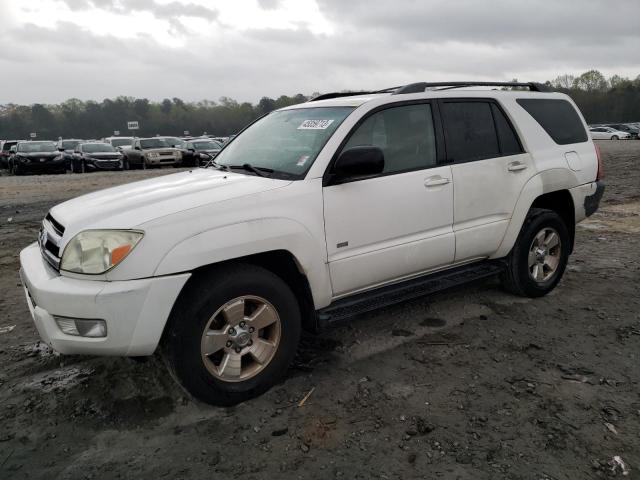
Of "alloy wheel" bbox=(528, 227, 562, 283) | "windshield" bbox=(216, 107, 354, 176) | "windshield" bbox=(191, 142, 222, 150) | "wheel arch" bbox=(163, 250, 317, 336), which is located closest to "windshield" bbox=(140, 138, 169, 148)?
"windshield" bbox=(191, 142, 222, 150)

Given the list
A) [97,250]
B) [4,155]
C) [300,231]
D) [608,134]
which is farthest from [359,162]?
[608,134]

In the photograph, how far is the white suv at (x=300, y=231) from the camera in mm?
2602

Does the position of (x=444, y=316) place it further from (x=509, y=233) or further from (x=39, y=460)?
(x=39, y=460)

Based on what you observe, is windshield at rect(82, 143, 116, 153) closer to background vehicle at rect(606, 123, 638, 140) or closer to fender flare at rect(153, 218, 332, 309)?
fender flare at rect(153, 218, 332, 309)

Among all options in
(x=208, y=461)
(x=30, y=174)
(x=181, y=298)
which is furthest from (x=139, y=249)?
(x=30, y=174)

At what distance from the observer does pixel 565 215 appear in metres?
4.66

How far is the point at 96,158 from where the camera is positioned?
21156 mm

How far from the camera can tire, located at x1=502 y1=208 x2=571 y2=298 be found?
4273 mm

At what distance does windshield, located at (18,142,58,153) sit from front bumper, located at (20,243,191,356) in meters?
20.8

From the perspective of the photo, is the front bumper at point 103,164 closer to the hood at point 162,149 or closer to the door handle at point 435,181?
the hood at point 162,149

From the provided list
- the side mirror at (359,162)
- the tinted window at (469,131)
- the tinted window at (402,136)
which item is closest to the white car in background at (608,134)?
the tinted window at (469,131)

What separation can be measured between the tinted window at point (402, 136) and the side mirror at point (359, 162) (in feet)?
0.83

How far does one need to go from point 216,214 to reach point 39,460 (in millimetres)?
1486

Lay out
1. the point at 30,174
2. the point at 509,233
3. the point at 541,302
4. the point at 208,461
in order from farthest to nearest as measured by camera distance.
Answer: the point at 30,174
the point at 541,302
the point at 509,233
the point at 208,461
